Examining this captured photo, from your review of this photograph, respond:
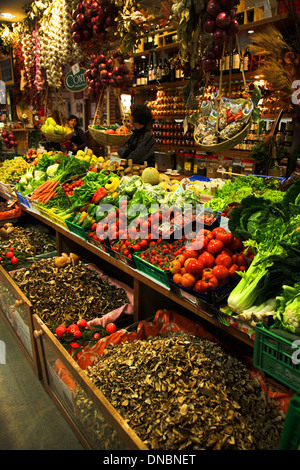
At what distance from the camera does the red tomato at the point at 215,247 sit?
73.9 inches

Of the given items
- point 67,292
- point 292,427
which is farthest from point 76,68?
point 292,427

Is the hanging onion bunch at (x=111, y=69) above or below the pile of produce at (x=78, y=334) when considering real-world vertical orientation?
above

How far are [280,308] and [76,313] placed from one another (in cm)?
174

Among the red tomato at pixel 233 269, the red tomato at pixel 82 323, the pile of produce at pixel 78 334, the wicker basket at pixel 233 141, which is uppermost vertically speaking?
the wicker basket at pixel 233 141

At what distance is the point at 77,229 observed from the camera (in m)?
2.85

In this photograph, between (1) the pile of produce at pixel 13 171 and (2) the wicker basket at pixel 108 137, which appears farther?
(1) the pile of produce at pixel 13 171

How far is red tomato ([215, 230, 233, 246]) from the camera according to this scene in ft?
6.31

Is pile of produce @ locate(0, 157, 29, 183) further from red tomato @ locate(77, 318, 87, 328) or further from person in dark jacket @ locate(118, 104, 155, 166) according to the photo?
red tomato @ locate(77, 318, 87, 328)

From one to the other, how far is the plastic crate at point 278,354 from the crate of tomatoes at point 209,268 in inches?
14.2

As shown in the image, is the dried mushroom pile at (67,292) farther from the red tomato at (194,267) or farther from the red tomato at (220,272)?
the red tomato at (220,272)

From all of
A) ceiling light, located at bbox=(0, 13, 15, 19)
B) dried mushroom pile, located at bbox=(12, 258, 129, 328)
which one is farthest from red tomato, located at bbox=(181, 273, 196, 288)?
ceiling light, located at bbox=(0, 13, 15, 19)

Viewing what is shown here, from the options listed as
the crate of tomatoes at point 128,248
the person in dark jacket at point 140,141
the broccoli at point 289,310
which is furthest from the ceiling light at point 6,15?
the broccoli at point 289,310
